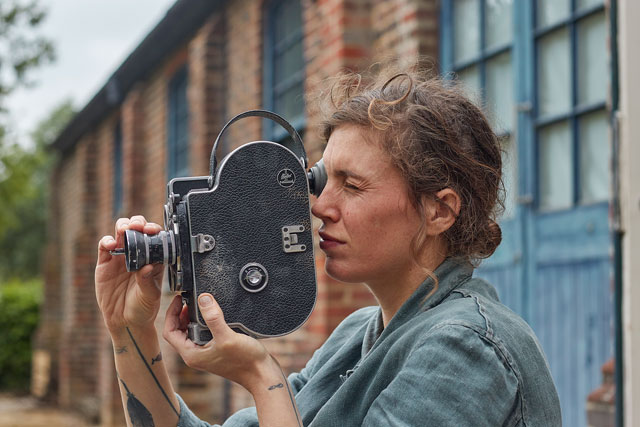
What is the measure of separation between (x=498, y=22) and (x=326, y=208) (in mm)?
3091

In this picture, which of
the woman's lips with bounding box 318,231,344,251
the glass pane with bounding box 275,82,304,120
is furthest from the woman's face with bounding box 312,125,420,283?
the glass pane with bounding box 275,82,304,120

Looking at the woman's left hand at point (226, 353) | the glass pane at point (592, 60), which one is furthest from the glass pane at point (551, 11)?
the woman's left hand at point (226, 353)

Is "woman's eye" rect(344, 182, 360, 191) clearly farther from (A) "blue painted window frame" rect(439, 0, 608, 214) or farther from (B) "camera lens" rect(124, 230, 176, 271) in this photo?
(A) "blue painted window frame" rect(439, 0, 608, 214)

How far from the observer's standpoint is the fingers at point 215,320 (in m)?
1.60

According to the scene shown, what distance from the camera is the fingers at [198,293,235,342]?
5.26ft

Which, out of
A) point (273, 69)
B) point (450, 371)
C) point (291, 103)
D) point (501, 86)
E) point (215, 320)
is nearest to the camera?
point (450, 371)

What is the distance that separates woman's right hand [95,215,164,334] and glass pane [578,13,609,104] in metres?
2.52

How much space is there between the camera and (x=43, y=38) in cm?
1240

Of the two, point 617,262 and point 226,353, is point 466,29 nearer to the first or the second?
point 617,262

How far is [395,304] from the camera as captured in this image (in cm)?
182

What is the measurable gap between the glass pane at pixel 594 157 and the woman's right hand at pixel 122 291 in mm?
2403

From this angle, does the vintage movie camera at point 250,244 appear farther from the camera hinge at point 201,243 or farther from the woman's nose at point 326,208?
the woman's nose at point 326,208

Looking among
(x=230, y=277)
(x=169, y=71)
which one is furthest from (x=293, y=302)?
(x=169, y=71)

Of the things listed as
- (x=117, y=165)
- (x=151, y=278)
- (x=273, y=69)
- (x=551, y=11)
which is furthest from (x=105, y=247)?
(x=117, y=165)
